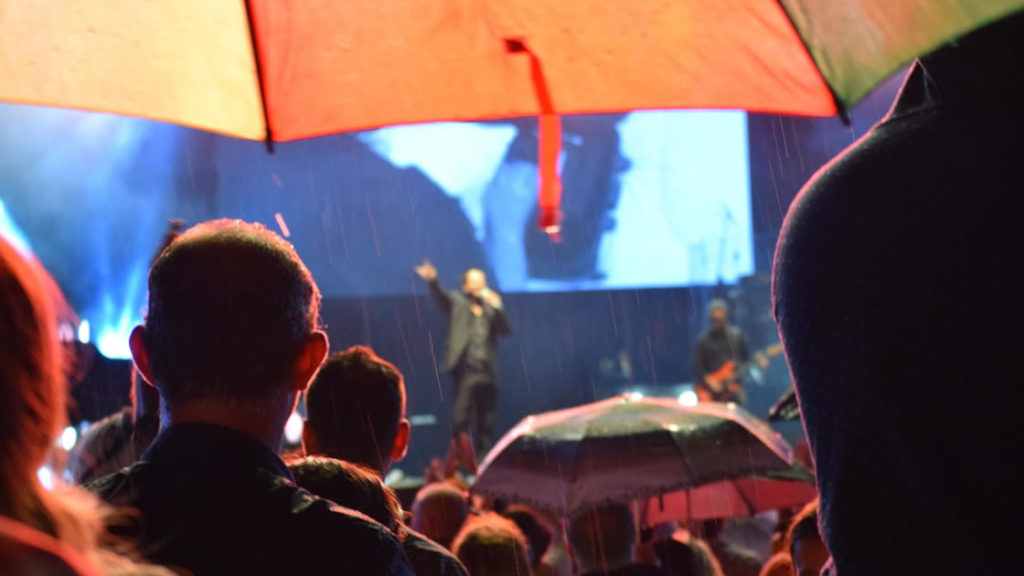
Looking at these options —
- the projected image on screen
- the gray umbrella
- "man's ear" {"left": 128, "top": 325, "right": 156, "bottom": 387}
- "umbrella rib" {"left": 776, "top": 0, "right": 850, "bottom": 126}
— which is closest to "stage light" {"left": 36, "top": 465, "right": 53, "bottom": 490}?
"man's ear" {"left": 128, "top": 325, "right": 156, "bottom": 387}

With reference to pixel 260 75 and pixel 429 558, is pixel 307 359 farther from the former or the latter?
pixel 260 75

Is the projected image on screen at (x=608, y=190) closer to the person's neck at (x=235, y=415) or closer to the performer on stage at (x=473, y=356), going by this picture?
the performer on stage at (x=473, y=356)

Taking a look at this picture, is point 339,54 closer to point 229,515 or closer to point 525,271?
point 229,515

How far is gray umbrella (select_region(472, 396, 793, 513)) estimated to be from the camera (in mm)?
5297

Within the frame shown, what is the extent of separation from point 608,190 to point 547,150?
1155 centimetres

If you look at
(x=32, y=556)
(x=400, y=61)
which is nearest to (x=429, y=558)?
(x=400, y=61)

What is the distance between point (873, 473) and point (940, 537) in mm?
108

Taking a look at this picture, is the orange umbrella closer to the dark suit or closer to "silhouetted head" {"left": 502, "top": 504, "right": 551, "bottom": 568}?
"silhouetted head" {"left": 502, "top": 504, "right": 551, "bottom": 568}

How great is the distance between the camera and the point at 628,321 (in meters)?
15.1

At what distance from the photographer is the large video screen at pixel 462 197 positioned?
43.5ft

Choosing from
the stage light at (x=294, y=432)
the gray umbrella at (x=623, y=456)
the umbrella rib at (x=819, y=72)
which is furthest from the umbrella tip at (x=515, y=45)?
the stage light at (x=294, y=432)

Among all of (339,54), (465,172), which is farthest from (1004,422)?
(465,172)

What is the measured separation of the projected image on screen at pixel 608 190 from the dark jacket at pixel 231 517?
12.0 m

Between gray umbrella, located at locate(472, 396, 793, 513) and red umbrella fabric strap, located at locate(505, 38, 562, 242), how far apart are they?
2.85 m
